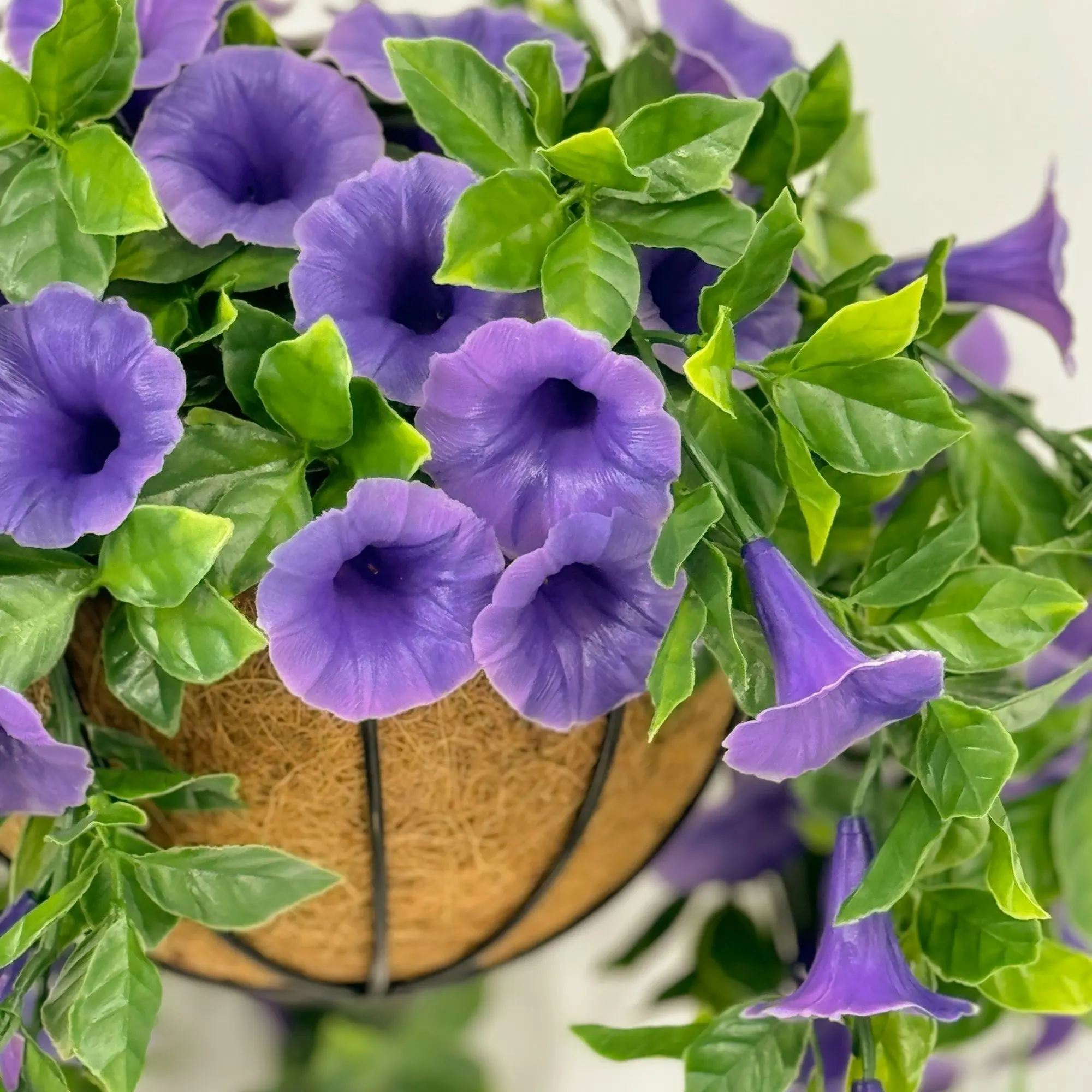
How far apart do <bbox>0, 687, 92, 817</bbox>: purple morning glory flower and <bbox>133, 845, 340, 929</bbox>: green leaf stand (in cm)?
3

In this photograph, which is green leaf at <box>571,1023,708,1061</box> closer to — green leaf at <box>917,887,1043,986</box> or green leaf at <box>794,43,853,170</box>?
green leaf at <box>917,887,1043,986</box>

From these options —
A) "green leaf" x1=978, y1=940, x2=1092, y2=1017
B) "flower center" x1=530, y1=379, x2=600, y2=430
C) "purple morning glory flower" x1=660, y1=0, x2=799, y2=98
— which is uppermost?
"purple morning glory flower" x1=660, y1=0, x2=799, y2=98

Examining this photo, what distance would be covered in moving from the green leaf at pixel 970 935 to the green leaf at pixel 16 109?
0.38 meters

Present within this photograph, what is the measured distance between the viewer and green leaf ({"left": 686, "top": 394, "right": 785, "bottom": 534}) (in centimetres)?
36

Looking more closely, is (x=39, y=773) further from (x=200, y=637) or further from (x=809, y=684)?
(x=809, y=684)

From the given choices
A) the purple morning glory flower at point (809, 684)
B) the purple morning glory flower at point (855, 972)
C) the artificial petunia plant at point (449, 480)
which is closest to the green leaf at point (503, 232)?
the artificial petunia plant at point (449, 480)

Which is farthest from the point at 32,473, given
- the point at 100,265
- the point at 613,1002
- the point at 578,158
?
the point at 613,1002

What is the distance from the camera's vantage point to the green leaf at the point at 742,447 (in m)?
0.36

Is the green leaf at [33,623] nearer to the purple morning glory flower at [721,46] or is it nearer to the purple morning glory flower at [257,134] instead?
the purple morning glory flower at [257,134]

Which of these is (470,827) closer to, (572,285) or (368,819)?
(368,819)

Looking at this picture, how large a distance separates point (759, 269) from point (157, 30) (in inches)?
8.8

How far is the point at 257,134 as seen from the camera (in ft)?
1.30

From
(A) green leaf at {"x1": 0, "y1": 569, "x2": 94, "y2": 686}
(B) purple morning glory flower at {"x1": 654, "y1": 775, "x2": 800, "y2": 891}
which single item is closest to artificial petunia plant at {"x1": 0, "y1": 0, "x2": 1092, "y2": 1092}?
(A) green leaf at {"x1": 0, "y1": 569, "x2": 94, "y2": 686}

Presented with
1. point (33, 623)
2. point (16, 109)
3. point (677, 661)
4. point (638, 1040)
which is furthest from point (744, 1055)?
point (16, 109)
